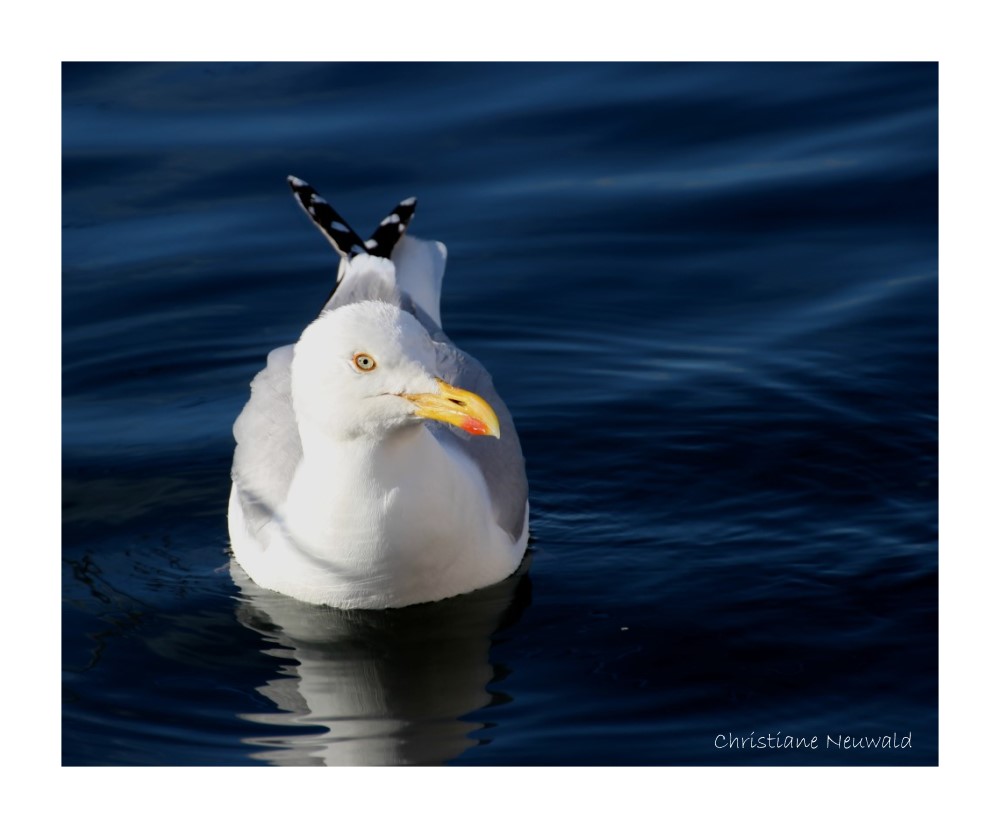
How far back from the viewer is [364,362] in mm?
6309

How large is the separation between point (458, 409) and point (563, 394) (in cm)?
306

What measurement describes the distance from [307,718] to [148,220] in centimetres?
602

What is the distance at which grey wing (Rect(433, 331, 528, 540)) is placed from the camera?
730 cm

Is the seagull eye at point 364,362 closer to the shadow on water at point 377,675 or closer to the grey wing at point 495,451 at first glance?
the grey wing at point 495,451

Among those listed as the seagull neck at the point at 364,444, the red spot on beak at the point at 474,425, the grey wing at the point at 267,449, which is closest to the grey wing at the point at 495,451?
the seagull neck at the point at 364,444

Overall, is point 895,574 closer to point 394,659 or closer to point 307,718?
point 394,659

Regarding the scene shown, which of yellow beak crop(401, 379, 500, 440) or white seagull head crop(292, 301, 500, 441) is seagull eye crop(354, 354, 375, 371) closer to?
white seagull head crop(292, 301, 500, 441)

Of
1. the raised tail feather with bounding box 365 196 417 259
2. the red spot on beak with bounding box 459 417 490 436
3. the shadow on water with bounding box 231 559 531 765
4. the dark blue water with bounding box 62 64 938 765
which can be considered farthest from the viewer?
the raised tail feather with bounding box 365 196 417 259

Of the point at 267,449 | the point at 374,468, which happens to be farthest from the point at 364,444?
the point at 267,449

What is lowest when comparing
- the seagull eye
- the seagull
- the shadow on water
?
the shadow on water

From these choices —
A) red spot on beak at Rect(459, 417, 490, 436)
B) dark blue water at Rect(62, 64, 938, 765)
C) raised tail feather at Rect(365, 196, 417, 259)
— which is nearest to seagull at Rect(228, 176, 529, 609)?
red spot on beak at Rect(459, 417, 490, 436)

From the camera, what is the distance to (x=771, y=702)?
6.36 meters

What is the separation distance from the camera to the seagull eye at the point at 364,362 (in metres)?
6.30
